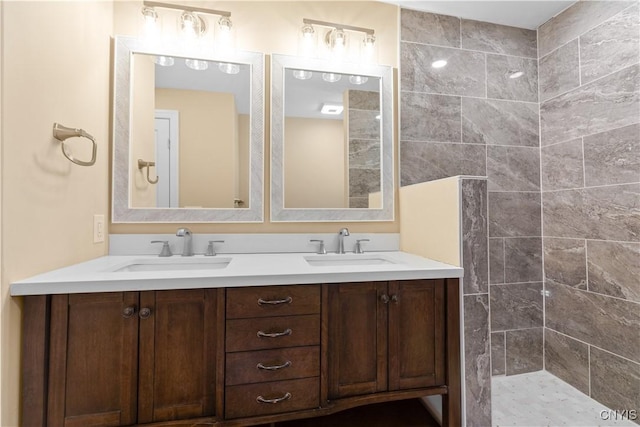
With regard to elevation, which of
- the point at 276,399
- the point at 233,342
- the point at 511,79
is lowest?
the point at 276,399

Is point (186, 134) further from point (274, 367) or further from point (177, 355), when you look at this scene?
point (274, 367)

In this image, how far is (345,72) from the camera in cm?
184

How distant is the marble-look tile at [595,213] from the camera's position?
1606mm

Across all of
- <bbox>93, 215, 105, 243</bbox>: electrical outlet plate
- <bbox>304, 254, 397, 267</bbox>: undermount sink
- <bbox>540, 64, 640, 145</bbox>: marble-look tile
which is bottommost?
<bbox>304, 254, 397, 267</bbox>: undermount sink

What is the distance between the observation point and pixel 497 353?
6.56ft

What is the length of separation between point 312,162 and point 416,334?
104 cm

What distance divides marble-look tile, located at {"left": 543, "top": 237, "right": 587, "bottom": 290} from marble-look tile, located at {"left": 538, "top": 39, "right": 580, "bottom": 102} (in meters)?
0.96

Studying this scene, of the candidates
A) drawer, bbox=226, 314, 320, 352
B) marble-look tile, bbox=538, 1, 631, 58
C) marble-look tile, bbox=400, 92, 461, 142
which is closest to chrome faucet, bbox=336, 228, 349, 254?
drawer, bbox=226, 314, 320, 352

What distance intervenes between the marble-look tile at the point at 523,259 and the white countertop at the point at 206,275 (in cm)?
90

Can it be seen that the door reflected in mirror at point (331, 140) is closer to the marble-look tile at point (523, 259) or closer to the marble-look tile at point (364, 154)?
the marble-look tile at point (364, 154)

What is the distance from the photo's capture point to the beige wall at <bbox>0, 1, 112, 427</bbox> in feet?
3.10

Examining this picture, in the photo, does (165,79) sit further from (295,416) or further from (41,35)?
(295,416)

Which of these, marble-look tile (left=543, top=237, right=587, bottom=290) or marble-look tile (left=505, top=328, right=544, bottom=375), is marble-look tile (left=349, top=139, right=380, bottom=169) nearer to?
marble-look tile (left=543, top=237, right=587, bottom=290)

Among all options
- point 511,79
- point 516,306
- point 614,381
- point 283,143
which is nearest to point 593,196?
point 516,306
